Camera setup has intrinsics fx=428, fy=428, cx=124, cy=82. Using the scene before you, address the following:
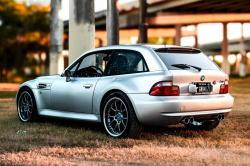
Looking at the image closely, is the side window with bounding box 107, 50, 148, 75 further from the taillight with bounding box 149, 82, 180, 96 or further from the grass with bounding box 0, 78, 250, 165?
the grass with bounding box 0, 78, 250, 165

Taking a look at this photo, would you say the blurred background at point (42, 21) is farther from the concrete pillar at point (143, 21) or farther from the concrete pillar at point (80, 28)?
the concrete pillar at point (80, 28)

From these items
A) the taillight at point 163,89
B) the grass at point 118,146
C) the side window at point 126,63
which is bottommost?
the grass at point 118,146

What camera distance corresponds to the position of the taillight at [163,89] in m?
6.29

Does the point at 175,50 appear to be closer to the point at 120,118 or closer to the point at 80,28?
the point at 120,118

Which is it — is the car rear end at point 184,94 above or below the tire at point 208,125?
above

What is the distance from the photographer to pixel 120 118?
6.79m

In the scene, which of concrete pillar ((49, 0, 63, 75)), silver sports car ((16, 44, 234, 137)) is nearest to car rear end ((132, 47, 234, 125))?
silver sports car ((16, 44, 234, 137))

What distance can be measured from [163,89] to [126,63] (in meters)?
0.99

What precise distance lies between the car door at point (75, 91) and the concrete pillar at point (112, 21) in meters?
8.26

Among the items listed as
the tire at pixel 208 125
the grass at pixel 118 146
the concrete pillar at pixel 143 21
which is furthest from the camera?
the concrete pillar at pixel 143 21

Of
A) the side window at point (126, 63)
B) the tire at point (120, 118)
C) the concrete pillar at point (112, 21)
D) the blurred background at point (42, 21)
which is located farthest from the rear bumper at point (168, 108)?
the blurred background at point (42, 21)

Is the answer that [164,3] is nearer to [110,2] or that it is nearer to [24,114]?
[110,2]

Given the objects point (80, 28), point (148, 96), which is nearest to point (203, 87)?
point (148, 96)

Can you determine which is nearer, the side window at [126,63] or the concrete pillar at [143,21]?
the side window at [126,63]
